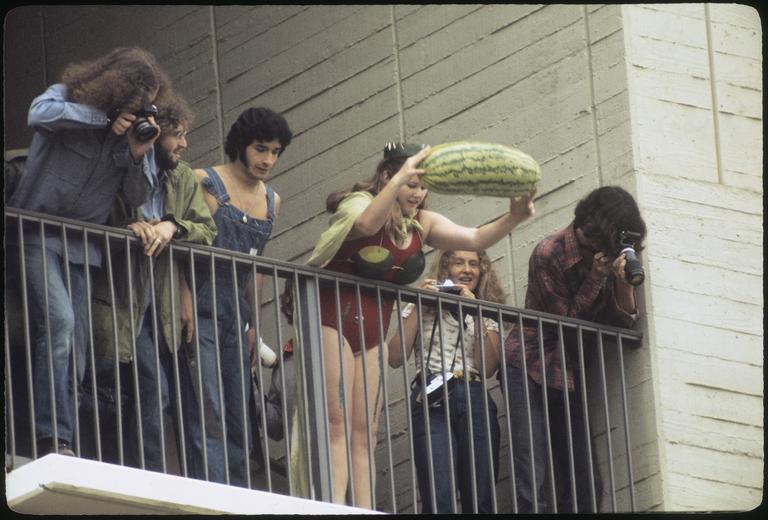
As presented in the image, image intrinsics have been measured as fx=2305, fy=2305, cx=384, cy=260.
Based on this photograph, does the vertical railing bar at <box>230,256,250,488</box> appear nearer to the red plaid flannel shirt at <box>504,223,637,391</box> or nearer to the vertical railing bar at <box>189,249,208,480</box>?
the vertical railing bar at <box>189,249,208,480</box>

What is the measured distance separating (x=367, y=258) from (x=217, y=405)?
1.08 meters

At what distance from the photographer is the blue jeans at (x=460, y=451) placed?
11.8 meters

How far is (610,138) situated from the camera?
13.1m

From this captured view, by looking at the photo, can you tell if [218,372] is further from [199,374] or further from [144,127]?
[144,127]

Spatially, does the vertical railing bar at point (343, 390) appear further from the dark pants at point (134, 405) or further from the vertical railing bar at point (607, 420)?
the vertical railing bar at point (607, 420)

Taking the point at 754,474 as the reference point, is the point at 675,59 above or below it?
above

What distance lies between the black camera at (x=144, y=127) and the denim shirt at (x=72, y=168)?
0.09m

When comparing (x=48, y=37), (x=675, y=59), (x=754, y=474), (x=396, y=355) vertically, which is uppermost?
(x=48, y=37)

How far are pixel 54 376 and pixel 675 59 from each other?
456 centimetres

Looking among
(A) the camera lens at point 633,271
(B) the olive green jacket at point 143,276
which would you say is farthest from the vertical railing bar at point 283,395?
(A) the camera lens at point 633,271

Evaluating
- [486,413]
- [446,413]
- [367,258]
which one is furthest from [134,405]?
[486,413]

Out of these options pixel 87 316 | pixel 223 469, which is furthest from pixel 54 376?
pixel 223 469

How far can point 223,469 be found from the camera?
1120cm

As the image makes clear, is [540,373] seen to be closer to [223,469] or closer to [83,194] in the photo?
[223,469]
